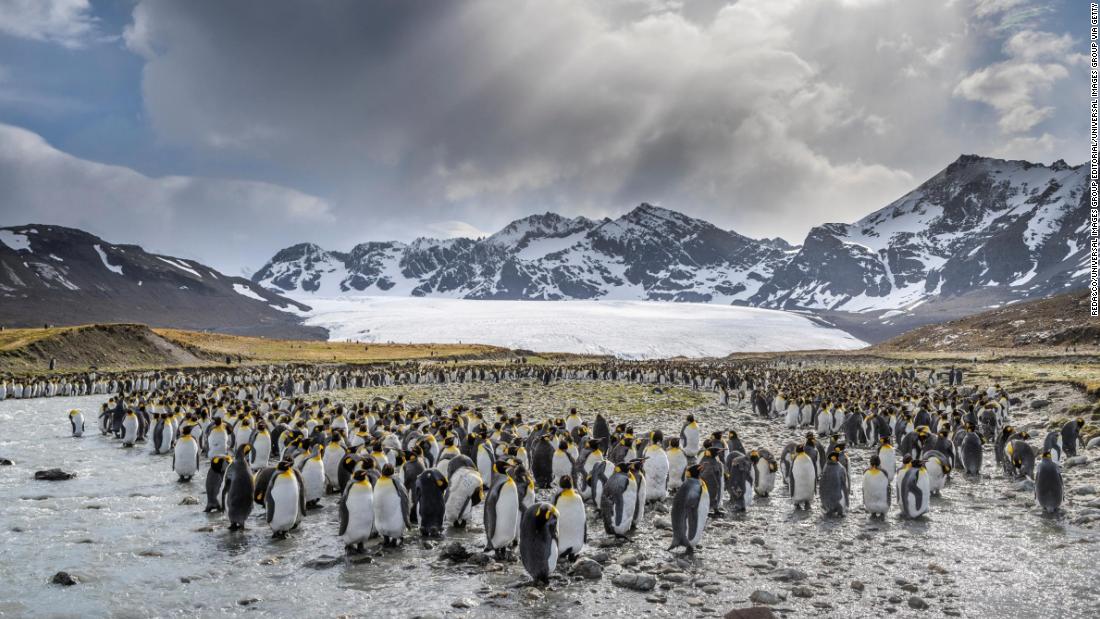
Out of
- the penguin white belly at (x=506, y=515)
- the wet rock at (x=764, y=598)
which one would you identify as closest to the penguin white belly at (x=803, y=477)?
the wet rock at (x=764, y=598)

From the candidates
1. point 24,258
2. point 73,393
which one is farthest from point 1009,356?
point 24,258

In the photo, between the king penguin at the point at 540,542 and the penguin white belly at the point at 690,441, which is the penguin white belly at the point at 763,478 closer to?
the penguin white belly at the point at 690,441

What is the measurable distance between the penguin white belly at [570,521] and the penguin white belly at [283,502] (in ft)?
11.0

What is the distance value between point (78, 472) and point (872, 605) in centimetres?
1263

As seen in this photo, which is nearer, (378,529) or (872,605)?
(872,605)

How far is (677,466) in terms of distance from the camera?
1030cm

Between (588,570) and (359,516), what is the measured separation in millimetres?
2616

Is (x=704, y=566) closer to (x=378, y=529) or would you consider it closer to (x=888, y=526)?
(x=888, y=526)

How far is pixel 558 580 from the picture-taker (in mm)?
6594

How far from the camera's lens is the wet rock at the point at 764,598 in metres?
5.96

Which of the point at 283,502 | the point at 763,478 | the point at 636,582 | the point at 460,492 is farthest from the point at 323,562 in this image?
the point at 763,478

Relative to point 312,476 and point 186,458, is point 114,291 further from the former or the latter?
point 312,476

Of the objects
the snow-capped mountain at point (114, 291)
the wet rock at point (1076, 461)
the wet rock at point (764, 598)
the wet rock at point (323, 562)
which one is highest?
the snow-capped mountain at point (114, 291)

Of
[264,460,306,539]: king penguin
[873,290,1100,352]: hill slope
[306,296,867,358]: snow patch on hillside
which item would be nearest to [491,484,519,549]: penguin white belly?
[264,460,306,539]: king penguin
